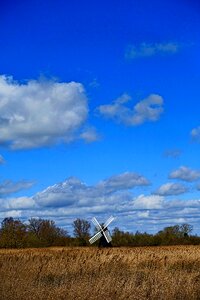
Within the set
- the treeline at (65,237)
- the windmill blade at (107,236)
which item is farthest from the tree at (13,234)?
the windmill blade at (107,236)

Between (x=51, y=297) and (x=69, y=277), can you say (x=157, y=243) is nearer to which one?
(x=69, y=277)

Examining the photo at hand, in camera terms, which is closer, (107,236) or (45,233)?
(107,236)

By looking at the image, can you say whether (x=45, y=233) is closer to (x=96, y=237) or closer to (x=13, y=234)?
(x=13, y=234)

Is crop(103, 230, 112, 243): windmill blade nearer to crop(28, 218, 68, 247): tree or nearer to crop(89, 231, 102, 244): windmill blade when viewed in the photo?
crop(89, 231, 102, 244): windmill blade

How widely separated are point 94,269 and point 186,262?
19.5ft

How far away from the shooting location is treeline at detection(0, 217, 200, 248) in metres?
70.9

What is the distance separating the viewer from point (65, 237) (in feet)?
250

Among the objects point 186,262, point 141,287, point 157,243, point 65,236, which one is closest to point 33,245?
point 65,236

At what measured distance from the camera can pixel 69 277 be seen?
17016mm

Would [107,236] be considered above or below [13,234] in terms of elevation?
below

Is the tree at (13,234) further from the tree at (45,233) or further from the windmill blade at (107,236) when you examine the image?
the windmill blade at (107,236)

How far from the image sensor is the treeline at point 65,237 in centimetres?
7088

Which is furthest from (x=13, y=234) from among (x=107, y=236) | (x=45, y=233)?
(x=107, y=236)

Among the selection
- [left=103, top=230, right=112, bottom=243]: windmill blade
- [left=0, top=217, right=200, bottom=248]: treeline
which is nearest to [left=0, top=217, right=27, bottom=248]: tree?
[left=0, top=217, right=200, bottom=248]: treeline
